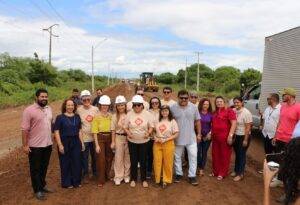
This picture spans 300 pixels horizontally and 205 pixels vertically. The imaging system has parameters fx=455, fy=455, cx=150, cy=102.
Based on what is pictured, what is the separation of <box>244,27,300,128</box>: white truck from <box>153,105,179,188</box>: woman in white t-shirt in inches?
143

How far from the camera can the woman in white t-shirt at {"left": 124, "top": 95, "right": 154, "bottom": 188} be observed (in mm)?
8375

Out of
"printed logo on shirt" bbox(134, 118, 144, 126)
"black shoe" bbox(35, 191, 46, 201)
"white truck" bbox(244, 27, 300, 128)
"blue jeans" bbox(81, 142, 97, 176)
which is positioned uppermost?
"white truck" bbox(244, 27, 300, 128)

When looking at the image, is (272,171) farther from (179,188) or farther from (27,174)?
(27,174)

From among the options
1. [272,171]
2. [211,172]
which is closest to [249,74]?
[211,172]

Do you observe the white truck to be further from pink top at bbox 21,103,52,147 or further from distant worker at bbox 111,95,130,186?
pink top at bbox 21,103,52,147

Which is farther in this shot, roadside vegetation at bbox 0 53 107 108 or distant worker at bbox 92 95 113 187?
roadside vegetation at bbox 0 53 107 108

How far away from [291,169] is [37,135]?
5129 millimetres

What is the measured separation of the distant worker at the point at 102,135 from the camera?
337 inches

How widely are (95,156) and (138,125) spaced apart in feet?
3.92

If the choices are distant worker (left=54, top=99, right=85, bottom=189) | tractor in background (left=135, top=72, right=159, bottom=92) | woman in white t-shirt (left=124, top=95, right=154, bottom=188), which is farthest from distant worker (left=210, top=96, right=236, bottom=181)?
tractor in background (left=135, top=72, right=159, bottom=92)

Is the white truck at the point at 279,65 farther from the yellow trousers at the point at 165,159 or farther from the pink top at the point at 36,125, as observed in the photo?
the pink top at the point at 36,125

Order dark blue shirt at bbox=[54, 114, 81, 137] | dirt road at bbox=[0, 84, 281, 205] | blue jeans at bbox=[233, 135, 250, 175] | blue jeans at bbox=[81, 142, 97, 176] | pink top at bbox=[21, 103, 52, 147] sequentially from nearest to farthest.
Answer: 1. pink top at bbox=[21, 103, 52, 147]
2. dirt road at bbox=[0, 84, 281, 205]
3. dark blue shirt at bbox=[54, 114, 81, 137]
4. blue jeans at bbox=[81, 142, 97, 176]
5. blue jeans at bbox=[233, 135, 250, 175]

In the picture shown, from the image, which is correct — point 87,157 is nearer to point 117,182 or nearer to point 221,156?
point 117,182

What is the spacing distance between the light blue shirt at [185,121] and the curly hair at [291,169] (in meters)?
5.29
